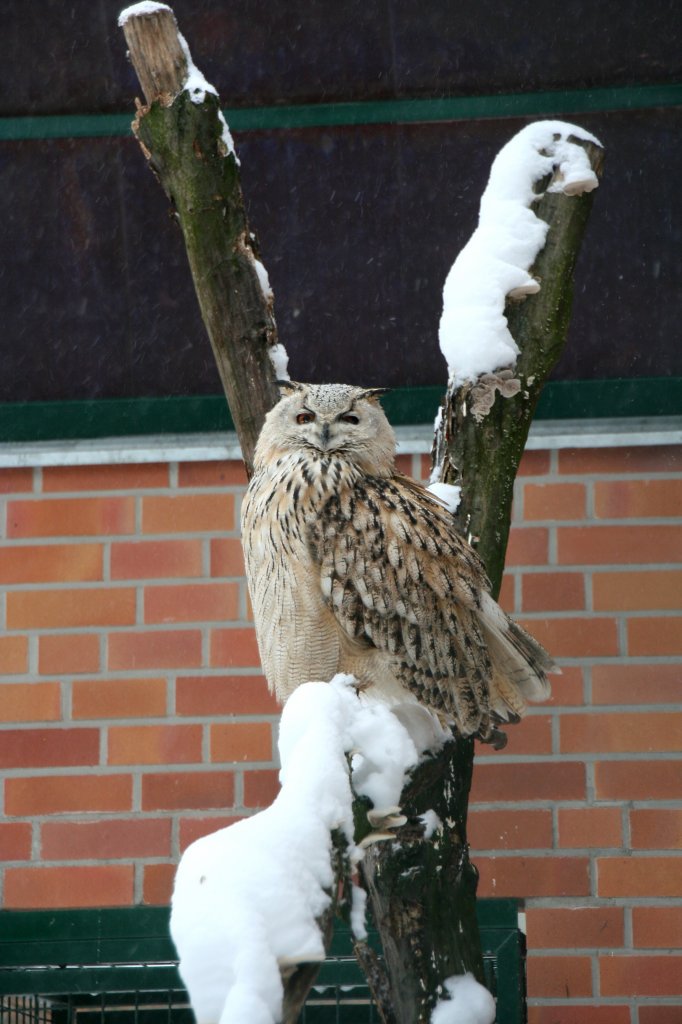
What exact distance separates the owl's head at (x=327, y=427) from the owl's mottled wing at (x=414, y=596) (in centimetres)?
21

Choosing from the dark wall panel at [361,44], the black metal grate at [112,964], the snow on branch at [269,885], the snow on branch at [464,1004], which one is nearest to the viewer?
the snow on branch at [269,885]

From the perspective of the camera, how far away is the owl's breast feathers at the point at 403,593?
91.1 inches

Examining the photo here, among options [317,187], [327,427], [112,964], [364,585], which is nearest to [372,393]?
[327,427]

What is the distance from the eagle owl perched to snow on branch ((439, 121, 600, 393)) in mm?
274

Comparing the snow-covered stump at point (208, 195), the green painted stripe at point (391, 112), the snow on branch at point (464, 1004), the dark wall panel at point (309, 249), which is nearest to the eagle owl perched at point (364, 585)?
the snow-covered stump at point (208, 195)

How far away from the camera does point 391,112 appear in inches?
139

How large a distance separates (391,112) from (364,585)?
1808mm

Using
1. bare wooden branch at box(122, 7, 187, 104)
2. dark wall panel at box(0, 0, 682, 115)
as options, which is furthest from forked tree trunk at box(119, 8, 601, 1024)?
dark wall panel at box(0, 0, 682, 115)

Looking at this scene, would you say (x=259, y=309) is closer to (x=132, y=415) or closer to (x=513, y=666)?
(x=513, y=666)

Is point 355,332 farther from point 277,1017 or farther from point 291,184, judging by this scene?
point 277,1017

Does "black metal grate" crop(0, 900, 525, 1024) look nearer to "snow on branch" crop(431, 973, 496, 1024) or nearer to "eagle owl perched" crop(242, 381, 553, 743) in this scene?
"eagle owl perched" crop(242, 381, 553, 743)

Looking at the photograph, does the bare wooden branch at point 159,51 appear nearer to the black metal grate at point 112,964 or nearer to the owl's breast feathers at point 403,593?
the owl's breast feathers at point 403,593

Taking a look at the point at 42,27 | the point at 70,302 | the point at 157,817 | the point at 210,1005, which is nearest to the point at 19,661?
the point at 157,817

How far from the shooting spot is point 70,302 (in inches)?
140
